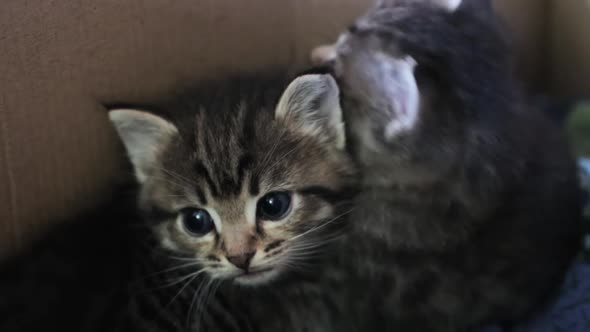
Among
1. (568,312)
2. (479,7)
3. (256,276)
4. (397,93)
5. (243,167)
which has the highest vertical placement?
(479,7)

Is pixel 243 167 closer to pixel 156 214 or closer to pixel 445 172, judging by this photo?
pixel 156 214

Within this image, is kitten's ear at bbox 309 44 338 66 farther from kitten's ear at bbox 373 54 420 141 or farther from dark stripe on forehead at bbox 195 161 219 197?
dark stripe on forehead at bbox 195 161 219 197

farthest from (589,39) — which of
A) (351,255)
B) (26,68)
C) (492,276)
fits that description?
(26,68)

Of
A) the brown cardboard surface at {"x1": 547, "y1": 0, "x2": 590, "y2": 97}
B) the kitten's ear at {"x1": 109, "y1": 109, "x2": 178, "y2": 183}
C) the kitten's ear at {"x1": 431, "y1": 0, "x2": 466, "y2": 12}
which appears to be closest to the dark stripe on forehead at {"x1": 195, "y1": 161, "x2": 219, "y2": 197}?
the kitten's ear at {"x1": 109, "y1": 109, "x2": 178, "y2": 183}

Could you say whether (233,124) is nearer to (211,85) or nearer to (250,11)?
(211,85)

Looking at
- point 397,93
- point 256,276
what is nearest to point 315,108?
point 397,93

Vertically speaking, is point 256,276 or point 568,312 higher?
point 256,276

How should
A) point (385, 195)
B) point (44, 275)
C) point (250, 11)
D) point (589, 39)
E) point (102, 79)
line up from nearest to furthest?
point (44, 275) → point (385, 195) → point (102, 79) → point (250, 11) → point (589, 39)
